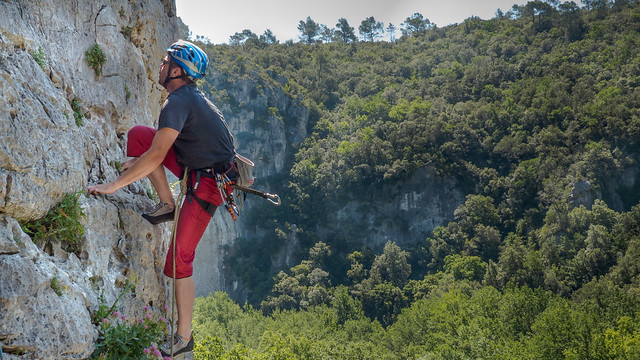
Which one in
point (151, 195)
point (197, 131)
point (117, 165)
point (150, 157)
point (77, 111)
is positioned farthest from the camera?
point (151, 195)

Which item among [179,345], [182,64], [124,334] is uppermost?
[182,64]

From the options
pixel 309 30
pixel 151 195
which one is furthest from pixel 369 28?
pixel 151 195

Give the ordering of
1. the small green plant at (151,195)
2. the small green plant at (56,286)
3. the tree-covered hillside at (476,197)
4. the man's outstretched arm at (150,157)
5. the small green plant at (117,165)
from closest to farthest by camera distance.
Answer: the small green plant at (56,286) < the man's outstretched arm at (150,157) < the small green plant at (117,165) < the small green plant at (151,195) < the tree-covered hillside at (476,197)

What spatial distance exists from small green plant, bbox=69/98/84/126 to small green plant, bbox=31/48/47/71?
49 centimetres

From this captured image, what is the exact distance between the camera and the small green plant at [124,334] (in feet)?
13.7

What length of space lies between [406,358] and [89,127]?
115 feet

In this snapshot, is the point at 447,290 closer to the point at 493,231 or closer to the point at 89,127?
the point at 493,231

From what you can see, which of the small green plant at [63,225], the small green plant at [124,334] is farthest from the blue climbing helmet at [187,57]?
the small green plant at [124,334]

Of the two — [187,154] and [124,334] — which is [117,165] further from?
[124,334]

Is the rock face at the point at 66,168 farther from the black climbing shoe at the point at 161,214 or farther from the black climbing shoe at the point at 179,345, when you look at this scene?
the black climbing shoe at the point at 179,345

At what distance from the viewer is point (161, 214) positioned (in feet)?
17.4

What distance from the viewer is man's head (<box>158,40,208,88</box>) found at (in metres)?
5.00

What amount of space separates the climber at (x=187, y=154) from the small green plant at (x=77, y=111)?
471mm

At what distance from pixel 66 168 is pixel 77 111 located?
78cm
